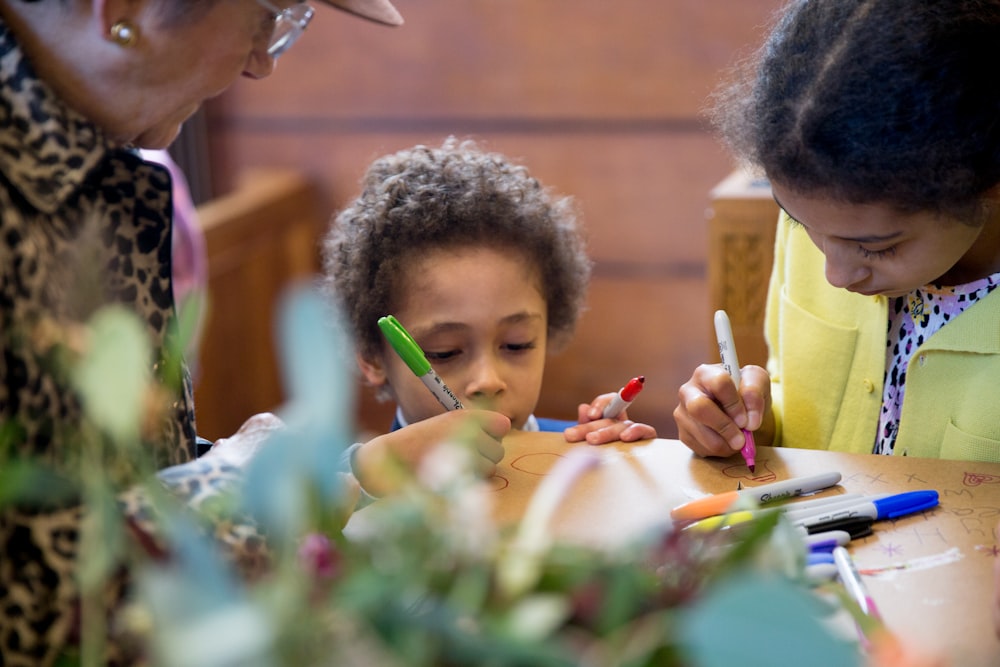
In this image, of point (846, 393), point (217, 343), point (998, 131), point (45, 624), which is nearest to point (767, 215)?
point (846, 393)

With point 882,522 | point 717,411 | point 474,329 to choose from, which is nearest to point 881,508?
point 882,522

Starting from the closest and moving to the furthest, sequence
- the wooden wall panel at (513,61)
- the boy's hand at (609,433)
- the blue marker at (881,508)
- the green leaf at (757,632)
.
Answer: the green leaf at (757,632), the blue marker at (881,508), the boy's hand at (609,433), the wooden wall panel at (513,61)

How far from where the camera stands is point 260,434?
72cm

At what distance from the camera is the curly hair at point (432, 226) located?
1395 mm

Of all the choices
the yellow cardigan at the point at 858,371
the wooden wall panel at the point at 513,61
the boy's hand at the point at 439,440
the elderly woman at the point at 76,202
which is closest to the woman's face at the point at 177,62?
the elderly woman at the point at 76,202

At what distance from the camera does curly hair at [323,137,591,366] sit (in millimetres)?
1395

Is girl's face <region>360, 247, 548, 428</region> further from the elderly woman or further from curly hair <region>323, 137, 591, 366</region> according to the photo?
the elderly woman

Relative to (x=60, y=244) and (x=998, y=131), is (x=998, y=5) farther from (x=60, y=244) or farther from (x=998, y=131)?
(x=60, y=244)

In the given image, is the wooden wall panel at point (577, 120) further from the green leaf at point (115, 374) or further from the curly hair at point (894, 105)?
the green leaf at point (115, 374)

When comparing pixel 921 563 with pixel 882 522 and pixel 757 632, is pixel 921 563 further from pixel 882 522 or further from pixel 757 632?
pixel 757 632

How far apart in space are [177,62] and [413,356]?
0.41 m

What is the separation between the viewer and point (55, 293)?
64cm

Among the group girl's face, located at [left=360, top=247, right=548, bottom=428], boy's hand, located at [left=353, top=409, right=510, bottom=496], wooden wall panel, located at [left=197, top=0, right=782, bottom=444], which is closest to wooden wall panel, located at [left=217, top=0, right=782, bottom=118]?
wooden wall panel, located at [left=197, top=0, right=782, bottom=444]

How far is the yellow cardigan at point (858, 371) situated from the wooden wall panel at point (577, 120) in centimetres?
145
